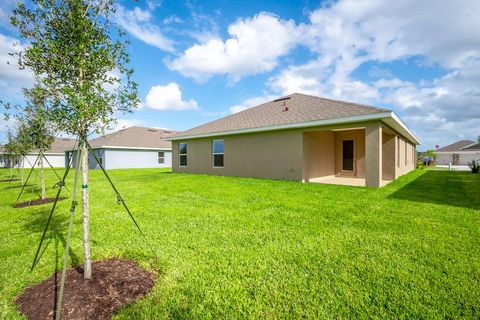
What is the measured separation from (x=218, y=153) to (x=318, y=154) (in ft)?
20.2

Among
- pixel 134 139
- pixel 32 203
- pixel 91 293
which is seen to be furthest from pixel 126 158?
pixel 91 293

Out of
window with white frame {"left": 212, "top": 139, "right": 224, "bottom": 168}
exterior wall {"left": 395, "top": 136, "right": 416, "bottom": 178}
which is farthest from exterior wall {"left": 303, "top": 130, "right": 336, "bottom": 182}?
window with white frame {"left": 212, "top": 139, "right": 224, "bottom": 168}

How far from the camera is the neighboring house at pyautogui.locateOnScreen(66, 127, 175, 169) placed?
2420cm

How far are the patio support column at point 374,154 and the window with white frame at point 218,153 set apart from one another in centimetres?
819

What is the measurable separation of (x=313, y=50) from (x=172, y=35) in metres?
7.94

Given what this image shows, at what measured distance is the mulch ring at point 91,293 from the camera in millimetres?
2172

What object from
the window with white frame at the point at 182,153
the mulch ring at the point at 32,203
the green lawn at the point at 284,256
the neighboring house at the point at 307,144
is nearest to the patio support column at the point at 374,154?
the neighboring house at the point at 307,144

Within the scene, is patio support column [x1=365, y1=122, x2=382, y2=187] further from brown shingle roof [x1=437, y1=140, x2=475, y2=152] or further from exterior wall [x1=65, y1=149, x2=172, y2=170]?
brown shingle roof [x1=437, y1=140, x2=475, y2=152]

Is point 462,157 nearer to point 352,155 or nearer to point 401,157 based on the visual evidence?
point 401,157

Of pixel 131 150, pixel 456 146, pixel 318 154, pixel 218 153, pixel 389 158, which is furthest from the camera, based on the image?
pixel 456 146

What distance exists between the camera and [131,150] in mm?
25516

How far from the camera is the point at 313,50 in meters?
12.9

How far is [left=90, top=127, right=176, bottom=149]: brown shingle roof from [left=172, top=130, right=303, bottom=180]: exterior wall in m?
12.3

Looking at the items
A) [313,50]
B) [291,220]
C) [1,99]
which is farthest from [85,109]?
[313,50]
